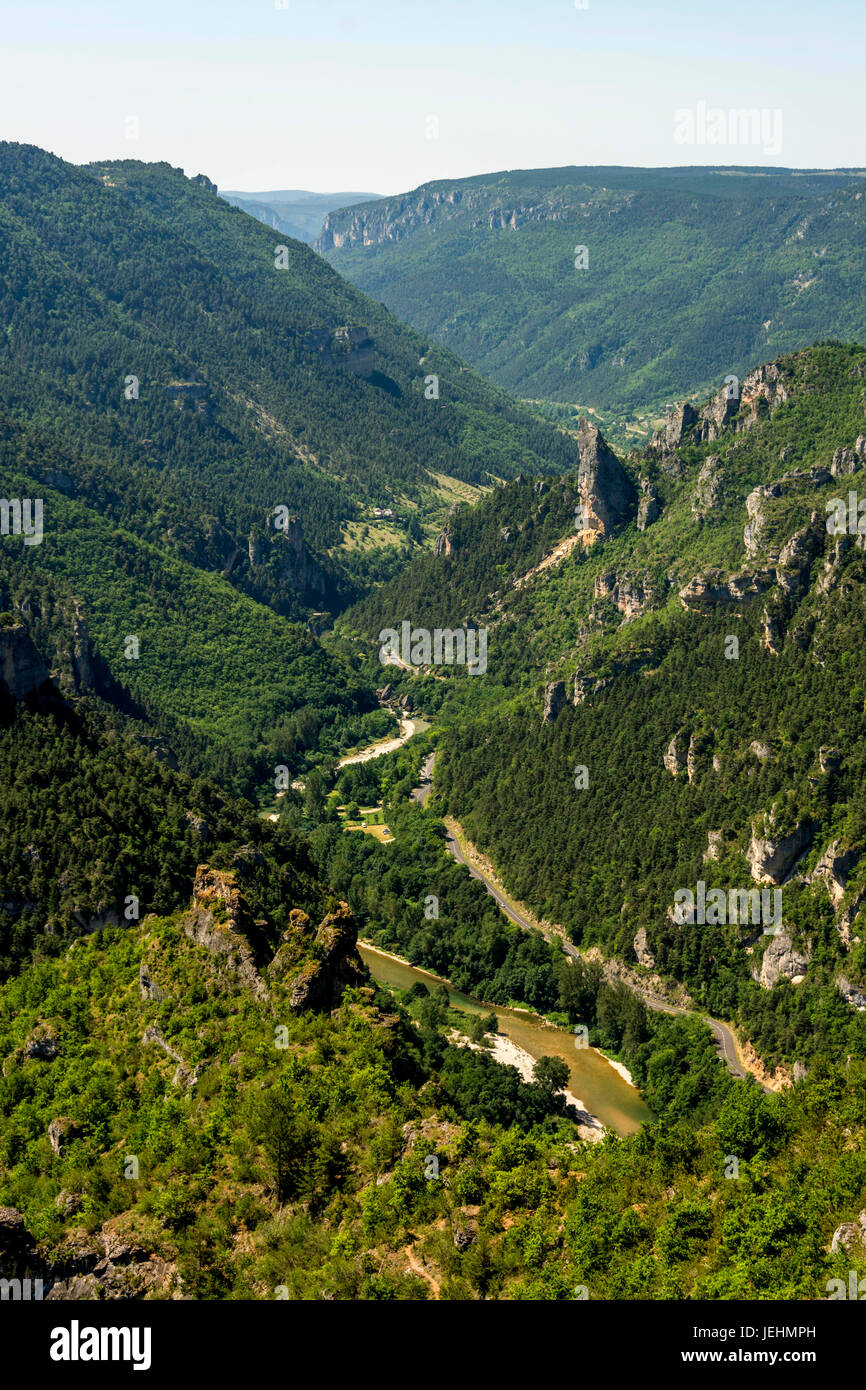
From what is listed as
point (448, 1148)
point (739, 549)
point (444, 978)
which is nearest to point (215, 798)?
point (444, 978)

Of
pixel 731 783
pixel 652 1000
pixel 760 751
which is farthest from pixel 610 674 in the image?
pixel 652 1000

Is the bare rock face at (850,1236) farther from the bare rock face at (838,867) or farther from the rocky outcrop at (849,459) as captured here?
the rocky outcrop at (849,459)

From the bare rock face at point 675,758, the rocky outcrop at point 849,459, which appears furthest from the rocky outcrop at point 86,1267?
the rocky outcrop at point 849,459

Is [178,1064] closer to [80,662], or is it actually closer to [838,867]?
[838,867]

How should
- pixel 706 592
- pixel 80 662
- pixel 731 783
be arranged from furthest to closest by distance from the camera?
1. pixel 80 662
2. pixel 706 592
3. pixel 731 783

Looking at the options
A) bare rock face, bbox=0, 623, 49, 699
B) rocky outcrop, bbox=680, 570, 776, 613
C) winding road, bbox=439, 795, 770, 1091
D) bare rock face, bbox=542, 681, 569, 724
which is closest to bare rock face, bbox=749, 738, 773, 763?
winding road, bbox=439, 795, 770, 1091

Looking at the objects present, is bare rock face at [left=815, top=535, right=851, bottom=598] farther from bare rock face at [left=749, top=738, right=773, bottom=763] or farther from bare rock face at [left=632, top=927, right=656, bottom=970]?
bare rock face at [left=632, top=927, right=656, bottom=970]
